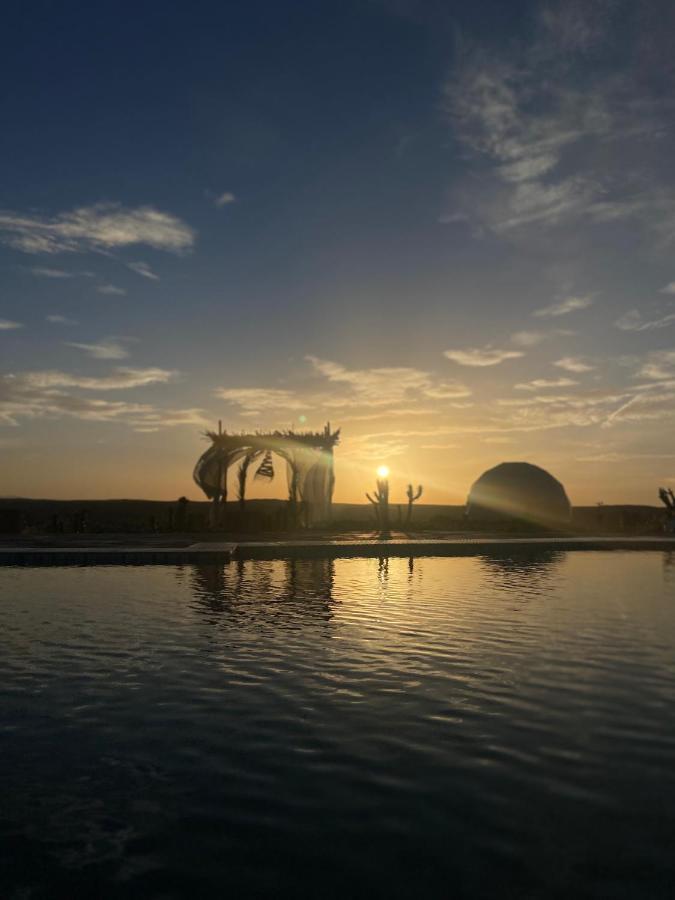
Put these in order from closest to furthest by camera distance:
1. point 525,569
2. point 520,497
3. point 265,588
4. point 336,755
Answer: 1. point 336,755
2. point 265,588
3. point 525,569
4. point 520,497

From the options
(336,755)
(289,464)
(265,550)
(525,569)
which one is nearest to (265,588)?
(265,550)

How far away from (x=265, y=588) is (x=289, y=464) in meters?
19.7

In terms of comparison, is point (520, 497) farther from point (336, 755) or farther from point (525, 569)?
point (336, 755)

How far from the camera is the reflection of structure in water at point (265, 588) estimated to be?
11.8 m

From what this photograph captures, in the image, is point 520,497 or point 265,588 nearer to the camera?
point 265,588

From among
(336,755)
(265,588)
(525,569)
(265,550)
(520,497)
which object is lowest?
(336,755)

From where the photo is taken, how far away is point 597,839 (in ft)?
13.7

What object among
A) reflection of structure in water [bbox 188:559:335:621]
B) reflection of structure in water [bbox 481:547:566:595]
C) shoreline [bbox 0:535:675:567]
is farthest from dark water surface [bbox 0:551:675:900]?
shoreline [bbox 0:535:675:567]

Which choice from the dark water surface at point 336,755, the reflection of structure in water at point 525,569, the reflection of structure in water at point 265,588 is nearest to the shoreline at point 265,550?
the reflection of structure in water at point 525,569

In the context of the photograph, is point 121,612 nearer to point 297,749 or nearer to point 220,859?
point 297,749

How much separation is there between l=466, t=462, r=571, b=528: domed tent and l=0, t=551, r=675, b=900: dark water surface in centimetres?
3882

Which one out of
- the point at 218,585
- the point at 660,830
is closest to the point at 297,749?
the point at 660,830

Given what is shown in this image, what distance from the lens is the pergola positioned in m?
32.9

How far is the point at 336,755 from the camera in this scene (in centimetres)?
546
